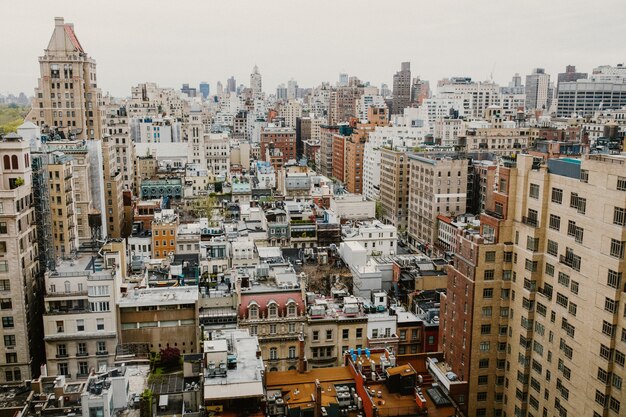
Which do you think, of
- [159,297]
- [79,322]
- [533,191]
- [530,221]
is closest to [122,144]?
[159,297]

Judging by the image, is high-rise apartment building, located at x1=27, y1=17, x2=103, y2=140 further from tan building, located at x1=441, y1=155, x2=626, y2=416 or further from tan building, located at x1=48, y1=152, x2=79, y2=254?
tan building, located at x1=441, y1=155, x2=626, y2=416

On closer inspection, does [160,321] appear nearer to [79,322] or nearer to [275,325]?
[79,322]

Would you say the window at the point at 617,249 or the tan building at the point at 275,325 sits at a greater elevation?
the window at the point at 617,249

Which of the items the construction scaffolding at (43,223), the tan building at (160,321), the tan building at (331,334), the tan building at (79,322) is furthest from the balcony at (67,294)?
the tan building at (331,334)

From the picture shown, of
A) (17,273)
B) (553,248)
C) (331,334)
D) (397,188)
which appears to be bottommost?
(331,334)

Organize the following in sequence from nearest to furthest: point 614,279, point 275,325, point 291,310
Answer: point 614,279
point 275,325
point 291,310

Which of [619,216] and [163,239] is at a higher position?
[619,216]

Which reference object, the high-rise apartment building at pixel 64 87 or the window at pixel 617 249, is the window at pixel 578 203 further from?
the high-rise apartment building at pixel 64 87
